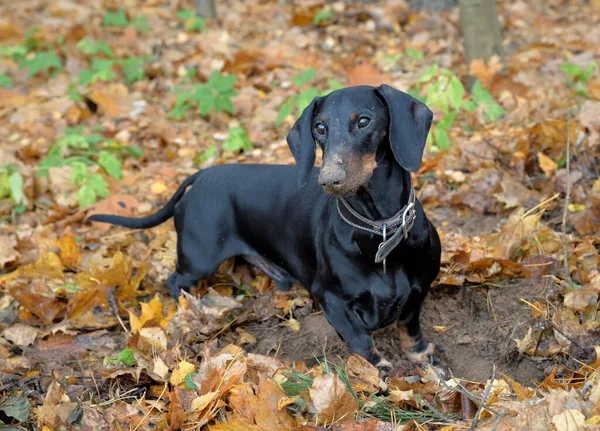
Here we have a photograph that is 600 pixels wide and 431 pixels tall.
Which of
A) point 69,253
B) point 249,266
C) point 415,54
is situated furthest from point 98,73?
point 249,266

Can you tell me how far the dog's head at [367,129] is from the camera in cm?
274

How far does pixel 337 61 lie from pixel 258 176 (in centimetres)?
329

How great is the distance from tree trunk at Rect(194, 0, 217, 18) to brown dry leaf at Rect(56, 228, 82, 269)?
4293 mm

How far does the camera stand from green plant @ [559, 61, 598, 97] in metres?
5.52

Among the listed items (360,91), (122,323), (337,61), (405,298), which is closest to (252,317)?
(122,323)

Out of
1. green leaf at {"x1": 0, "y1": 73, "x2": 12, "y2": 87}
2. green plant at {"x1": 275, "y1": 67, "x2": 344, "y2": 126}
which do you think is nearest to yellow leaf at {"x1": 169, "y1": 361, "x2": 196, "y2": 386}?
green plant at {"x1": 275, "y1": 67, "x2": 344, "y2": 126}

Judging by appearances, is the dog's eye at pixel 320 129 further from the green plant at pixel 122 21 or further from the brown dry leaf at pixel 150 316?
the green plant at pixel 122 21

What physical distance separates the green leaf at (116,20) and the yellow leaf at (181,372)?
229 inches

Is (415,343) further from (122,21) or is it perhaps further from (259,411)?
(122,21)

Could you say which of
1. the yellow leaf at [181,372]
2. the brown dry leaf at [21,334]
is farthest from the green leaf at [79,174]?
the yellow leaf at [181,372]

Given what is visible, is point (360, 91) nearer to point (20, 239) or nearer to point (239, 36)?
point (20, 239)

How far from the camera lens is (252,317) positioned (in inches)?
150

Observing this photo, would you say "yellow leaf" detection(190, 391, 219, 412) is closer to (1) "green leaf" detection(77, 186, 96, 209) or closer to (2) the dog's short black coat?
(2) the dog's short black coat

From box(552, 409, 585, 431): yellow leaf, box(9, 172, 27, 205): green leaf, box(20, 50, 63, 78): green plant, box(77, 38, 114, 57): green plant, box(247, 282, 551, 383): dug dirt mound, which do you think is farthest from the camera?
box(77, 38, 114, 57): green plant
